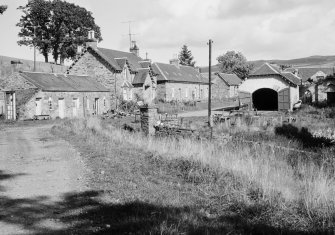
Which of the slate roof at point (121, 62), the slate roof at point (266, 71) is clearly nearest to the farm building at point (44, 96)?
the slate roof at point (121, 62)

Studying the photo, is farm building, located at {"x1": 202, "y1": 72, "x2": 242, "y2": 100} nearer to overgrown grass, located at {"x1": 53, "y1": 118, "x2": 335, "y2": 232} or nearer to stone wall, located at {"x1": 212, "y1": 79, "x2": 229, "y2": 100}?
stone wall, located at {"x1": 212, "y1": 79, "x2": 229, "y2": 100}

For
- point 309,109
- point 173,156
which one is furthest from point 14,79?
point 309,109

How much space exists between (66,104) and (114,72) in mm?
9201

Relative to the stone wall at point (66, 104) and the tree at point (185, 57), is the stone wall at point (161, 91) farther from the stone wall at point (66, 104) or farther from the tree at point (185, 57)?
the tree at point (185, 57)

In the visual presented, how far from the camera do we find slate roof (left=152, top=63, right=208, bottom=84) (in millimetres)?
50375

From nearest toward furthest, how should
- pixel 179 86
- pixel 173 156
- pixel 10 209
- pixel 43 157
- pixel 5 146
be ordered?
1. pixel 10 209
2. pixel 173 156
3. pixel 43 157
4. pixel 5 146
5. pixel 179 86

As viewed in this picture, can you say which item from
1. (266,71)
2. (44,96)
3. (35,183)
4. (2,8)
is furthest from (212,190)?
(266,71)

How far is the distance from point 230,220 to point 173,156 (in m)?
5.02

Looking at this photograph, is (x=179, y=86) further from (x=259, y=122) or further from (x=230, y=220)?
(x=230, y=220)

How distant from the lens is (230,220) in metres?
5.98

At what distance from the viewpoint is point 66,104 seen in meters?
34.0

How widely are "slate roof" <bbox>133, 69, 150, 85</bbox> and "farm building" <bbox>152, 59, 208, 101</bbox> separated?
2.70 meters

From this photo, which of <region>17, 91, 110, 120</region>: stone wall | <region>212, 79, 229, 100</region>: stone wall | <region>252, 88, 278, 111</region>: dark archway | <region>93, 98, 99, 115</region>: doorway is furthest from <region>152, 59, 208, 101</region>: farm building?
<region>252, 88, 278, 111</region>: dark archway

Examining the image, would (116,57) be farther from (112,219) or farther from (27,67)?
(112,219)
